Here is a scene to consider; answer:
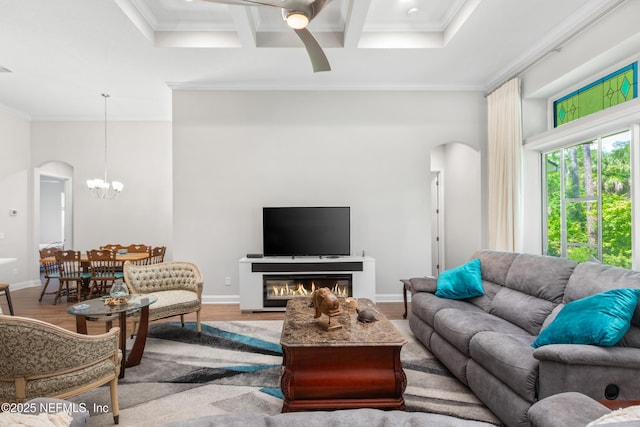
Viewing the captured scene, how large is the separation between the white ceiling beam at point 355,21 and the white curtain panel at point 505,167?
7.17 feet

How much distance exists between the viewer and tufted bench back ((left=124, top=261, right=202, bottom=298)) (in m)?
3.78

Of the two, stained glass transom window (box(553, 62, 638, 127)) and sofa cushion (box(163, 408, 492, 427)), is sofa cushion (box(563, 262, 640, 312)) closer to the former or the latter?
sofa cushion (box(163, 408, 492, 427))

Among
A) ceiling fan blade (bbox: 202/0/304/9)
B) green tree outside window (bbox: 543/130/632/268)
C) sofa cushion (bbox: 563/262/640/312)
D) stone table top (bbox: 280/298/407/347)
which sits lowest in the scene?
stone table top (bbox: 280/298/407/347)

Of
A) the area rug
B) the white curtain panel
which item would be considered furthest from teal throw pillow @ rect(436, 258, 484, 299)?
the white curtain panel

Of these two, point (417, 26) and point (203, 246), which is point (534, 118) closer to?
point (417, 26)

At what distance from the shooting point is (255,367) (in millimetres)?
2977

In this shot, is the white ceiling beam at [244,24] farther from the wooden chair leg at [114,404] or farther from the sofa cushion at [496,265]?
the sofa cushion at [496,265]

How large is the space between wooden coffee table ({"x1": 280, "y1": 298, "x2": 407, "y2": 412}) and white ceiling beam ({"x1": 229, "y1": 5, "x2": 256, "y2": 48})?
3061mm

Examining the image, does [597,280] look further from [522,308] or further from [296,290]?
[296,290]

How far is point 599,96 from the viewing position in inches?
140

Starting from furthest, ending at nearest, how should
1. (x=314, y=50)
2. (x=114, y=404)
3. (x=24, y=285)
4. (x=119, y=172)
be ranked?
1. (x=119, y=172)
2. (x=24, y=285)
3. (x=314, y=50)
4. (x=114, y=404)

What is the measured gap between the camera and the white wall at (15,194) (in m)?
6.07

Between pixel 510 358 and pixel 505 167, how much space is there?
10.7ft

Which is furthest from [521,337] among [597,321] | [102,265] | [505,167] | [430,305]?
[102,265]
